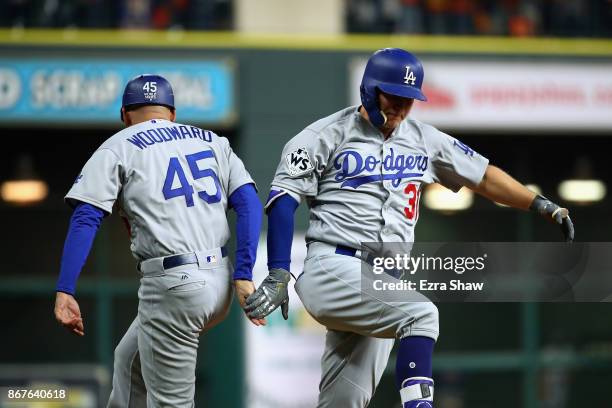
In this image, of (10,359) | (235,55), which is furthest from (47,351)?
(235,55)

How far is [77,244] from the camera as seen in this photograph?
508cm

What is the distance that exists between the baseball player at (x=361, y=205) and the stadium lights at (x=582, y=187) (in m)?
8.45

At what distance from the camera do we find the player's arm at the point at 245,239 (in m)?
5.27

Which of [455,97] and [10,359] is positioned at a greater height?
[455,97]

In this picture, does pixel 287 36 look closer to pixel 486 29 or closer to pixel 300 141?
pixel 486 29

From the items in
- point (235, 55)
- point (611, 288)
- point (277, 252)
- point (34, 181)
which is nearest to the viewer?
point (277, 252)

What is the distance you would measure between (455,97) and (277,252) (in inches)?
302

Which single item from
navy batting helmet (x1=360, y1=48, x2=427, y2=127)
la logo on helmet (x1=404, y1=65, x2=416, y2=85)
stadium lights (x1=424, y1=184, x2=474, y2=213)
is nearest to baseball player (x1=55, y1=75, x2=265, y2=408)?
navy batting helmet (x1=360, y1=48, x2=427, y2=127)

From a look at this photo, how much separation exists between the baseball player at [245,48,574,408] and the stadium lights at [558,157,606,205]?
845 cm

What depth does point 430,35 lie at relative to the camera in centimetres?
1292

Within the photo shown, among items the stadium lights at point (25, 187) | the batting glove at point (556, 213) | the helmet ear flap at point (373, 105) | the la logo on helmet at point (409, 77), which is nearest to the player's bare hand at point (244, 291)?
the helmet ear flap at point (373, 105)

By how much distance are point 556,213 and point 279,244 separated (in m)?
1.32

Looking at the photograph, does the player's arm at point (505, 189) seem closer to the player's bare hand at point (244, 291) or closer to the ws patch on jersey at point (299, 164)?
the ws patch on jersey at point (299, 164)

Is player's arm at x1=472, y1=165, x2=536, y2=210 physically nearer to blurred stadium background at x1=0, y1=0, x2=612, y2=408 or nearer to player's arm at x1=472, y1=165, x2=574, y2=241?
player's arm at x1=472, y1=165, x2=574, y2=241
